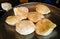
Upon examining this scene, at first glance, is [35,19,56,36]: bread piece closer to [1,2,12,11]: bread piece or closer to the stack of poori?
the stack of poori

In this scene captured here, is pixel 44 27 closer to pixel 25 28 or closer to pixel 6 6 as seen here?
pixel 25 28

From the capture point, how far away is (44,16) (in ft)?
2.90

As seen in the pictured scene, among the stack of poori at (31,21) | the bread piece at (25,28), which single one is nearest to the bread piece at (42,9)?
the stack of poori at (31,21)

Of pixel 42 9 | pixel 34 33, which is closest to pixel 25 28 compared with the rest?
pixel 34 33

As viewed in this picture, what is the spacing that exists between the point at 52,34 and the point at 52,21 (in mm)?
92

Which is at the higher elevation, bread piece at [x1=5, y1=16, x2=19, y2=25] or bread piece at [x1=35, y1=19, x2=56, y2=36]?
bread piece at [x1=5, y1=16, x2=19, y2=25]

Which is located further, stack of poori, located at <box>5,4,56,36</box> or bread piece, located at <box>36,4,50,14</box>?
bread piece, located at <box>36,4,50,14</box>

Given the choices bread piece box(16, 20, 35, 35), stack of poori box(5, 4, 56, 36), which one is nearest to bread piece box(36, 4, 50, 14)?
stack of poori box(5, 4, 56, 36)

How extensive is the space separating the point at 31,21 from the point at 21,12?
0.09 metres

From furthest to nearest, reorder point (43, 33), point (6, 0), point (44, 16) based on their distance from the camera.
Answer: point (6, 0)
point (44, 16)
point (43, 33)

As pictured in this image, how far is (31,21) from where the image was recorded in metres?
0.82

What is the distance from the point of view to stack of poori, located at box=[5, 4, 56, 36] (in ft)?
2.52

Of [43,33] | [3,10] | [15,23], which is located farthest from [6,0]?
[43,33]

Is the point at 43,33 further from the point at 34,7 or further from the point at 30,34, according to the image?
the point at 34,7
